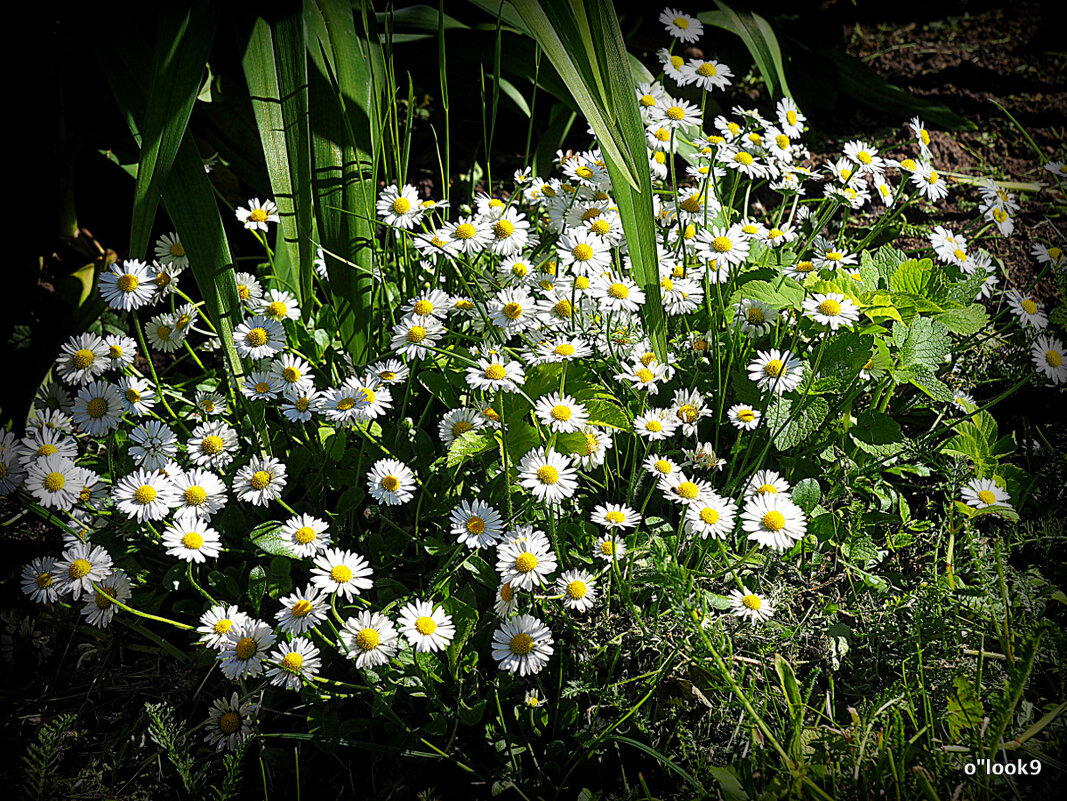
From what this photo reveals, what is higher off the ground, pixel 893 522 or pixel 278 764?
pixel 893 522

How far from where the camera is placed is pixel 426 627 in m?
0.94

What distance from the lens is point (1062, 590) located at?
1.07 m

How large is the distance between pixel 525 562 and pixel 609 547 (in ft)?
0.39

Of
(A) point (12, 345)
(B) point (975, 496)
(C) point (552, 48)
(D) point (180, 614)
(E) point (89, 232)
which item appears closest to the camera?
(C) point (552, 48)

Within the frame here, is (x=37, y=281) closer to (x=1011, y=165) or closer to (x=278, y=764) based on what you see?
(x=278, y=764)

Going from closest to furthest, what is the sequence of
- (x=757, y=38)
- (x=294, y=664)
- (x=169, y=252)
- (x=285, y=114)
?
(x=294, y=664) < (x=285, y=114) < (x=169, y=252) < (x=757, y=38)

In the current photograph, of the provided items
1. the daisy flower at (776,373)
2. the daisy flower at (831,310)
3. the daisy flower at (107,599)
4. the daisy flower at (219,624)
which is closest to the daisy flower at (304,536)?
the daisy flower at (219,624)

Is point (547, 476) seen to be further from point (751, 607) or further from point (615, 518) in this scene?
point (751, 607)

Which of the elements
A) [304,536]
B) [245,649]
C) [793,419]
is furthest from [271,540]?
[793,419]

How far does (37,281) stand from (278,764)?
1.08 m

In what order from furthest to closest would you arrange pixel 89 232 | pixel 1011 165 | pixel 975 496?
pixel 1011 165 < pixel 89 232 < pixel 975 496

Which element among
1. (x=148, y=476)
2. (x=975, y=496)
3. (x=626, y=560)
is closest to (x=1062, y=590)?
(x=975, y=496)

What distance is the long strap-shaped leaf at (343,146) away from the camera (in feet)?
3.70

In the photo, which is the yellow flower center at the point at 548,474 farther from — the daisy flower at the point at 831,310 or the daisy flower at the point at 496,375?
the daisy flower at the point at 831,310
